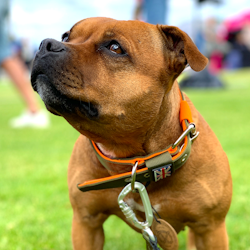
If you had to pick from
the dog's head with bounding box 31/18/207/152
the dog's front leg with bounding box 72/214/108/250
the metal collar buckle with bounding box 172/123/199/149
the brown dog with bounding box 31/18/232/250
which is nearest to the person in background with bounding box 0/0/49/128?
the brown dog with bounding box 31/18/232/250

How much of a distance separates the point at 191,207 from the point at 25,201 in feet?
7.10

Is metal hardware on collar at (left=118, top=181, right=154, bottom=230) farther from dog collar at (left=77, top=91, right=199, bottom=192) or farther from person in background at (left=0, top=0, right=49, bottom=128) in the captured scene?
person in background at (left=0, top=0, right=49, bottom=128)

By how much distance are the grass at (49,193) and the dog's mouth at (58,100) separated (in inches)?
Answer: 58.2

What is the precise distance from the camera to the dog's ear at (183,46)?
2.40 meters

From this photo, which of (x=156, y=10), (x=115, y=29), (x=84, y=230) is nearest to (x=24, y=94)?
(x=156, y=10)

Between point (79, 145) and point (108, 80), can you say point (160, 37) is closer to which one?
point (108, 80)

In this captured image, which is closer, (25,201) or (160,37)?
(160,37)

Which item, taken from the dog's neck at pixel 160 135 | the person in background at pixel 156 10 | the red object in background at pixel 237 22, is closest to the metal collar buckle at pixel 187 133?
the dog's neck at pixel 160 135

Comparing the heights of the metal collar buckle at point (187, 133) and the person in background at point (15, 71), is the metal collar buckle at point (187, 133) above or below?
above

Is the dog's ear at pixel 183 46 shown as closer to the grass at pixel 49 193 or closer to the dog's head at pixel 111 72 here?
the dog's head at pixel 111 72

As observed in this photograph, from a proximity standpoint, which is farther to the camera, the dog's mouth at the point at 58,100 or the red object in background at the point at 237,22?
the red object in background at the point at 237,22

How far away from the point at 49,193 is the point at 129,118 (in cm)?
227

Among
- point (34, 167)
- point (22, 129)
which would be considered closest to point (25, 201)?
point (34, 167)

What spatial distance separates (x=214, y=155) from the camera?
2.68 metres
